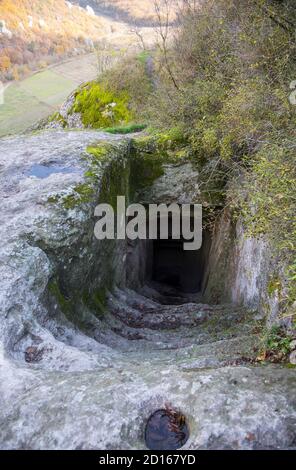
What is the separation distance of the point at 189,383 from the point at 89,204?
4671 mm

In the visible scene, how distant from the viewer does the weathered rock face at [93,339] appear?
3605mm

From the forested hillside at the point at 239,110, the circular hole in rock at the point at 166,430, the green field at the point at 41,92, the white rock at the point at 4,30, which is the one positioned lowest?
the circular hole in rock at the point at 166,430

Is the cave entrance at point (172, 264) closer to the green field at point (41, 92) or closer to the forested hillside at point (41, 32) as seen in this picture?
the green field at point (41, 92)

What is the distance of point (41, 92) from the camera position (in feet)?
90.1

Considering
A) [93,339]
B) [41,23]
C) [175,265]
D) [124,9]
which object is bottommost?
[93,339]

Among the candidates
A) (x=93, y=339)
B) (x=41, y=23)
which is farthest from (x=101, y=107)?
(x=41, y=23)

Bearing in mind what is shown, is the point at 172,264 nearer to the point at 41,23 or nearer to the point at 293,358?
the point at 293,358

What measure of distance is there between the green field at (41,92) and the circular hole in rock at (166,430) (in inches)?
825

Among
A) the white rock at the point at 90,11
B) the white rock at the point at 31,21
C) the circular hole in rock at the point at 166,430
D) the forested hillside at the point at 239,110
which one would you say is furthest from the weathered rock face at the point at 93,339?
the white rock at the point at 90,11

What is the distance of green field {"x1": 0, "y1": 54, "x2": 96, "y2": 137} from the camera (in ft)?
78.3

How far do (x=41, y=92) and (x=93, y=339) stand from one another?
25.1 metres

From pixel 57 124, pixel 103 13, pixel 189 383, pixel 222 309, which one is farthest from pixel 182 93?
pixel 103 13

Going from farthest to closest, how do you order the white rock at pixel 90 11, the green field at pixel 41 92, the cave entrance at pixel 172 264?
the white rock at pixel 90 11 < the green field at pixel 41 92 < the cave entrance at pixel 172 264

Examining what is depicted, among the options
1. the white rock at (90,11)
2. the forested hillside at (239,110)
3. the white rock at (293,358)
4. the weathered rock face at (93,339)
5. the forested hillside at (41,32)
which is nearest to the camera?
the weathered rock face at (93,339)
